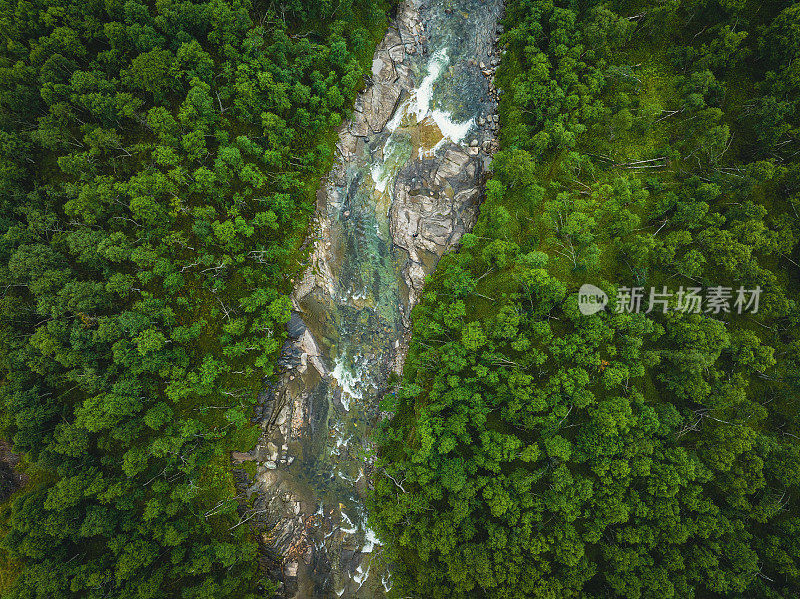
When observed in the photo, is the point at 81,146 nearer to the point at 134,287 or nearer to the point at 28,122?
the point at 28,122

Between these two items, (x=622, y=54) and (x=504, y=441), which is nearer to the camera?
(x=504, y=441)

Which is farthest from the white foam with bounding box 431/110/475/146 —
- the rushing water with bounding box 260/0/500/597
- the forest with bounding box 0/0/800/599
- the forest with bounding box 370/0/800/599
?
the forest with bounding box 370/0/800/599

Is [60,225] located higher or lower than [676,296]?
lower

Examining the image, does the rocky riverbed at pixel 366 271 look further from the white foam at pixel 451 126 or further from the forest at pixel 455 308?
the forest at pixel 455 308

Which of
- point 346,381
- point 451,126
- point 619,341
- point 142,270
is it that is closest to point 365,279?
point 346,381

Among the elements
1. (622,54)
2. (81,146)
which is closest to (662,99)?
(622,54)

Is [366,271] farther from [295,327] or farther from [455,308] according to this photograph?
[455,308]
